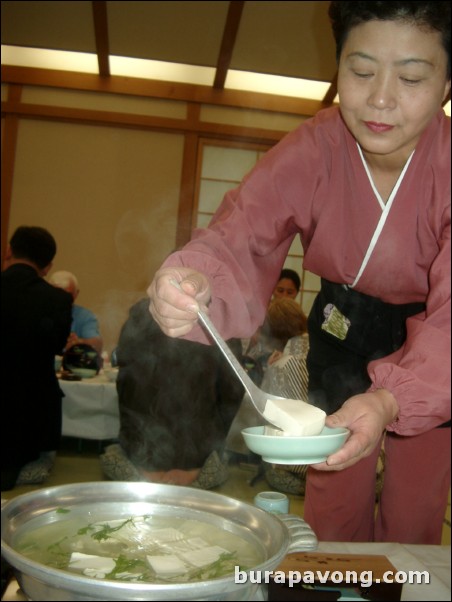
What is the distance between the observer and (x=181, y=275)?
0.52 metres

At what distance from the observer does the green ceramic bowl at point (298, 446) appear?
1.41 feet

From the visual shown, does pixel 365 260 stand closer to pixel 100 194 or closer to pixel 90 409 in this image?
pixel 100 194

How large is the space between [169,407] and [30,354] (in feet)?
1.05

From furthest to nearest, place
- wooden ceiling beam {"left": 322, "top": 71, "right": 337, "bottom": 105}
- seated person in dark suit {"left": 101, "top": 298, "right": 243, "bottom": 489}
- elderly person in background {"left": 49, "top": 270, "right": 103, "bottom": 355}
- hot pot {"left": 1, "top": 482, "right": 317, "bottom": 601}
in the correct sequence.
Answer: seated person in dark suit {"left": 101, "top": 298, "right": 243, "bottom": 489}
elderly person in background {"left": 49, "top": 270, "right": 103, "bottom": 355}
wooden ceiling beam {"left": 322, "top": 71, "right": 337, "bottom": 105}
hot pot {"left": 1, "top": 482, "right": 317, "bottom": 601}

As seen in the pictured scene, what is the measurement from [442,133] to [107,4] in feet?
1.82

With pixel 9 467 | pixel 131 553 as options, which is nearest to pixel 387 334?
pixel 131 553

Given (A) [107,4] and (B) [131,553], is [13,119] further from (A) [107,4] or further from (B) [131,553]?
(B) [131,553]

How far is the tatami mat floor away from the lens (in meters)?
0.93

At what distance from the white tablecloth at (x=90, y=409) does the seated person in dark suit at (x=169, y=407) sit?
0.92 feet

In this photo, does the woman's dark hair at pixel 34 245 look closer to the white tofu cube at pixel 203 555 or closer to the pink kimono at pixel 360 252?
the pink kimono at pixel 360 252

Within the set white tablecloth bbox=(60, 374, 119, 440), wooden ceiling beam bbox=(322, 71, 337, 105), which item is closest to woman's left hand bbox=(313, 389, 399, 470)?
wooden ceiling beam bbox=(322, 71, 337, 105)

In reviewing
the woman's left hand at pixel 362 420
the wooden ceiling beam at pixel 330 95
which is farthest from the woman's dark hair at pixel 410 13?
the woman's left hand at pixel 362 420

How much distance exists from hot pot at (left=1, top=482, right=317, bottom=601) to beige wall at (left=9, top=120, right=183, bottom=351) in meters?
0.29

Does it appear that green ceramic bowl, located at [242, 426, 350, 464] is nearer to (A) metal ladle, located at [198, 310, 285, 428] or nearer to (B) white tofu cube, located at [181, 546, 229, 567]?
(A) metal ladle, located at [198, 310, 285, 428]
